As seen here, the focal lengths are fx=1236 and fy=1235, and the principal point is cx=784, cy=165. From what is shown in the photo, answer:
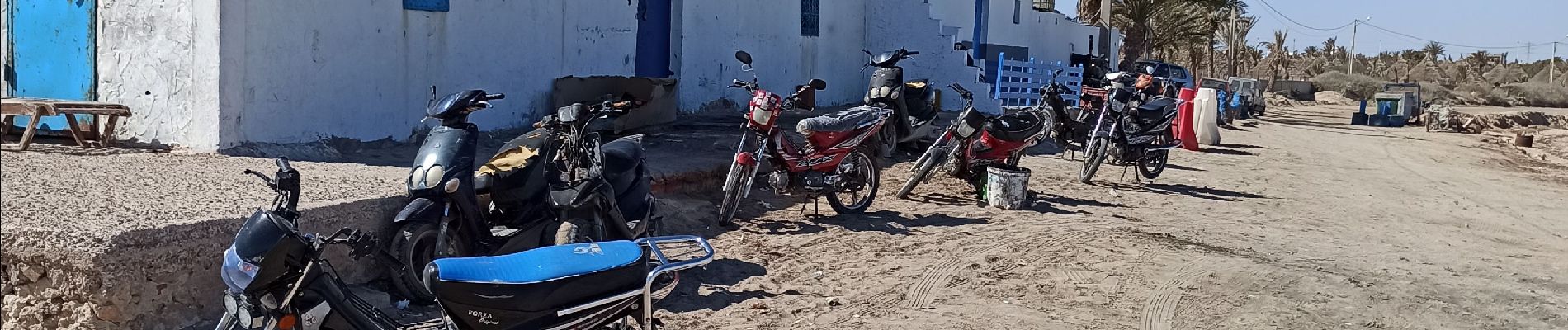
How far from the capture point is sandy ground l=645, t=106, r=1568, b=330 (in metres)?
5.90

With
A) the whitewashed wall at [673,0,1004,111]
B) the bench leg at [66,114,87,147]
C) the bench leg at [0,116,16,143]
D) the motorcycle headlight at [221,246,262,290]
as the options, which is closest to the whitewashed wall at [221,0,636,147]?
the bench leg at [66,114,87,147]

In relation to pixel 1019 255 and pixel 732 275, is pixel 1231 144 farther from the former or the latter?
pixel 732 275

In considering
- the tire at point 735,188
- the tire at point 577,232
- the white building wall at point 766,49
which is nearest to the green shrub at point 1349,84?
the white building wall at point 766,49

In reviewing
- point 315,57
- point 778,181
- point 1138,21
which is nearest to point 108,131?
point 315,57

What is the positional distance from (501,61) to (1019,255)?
5.45m

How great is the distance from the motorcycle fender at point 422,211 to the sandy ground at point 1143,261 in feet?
3.72

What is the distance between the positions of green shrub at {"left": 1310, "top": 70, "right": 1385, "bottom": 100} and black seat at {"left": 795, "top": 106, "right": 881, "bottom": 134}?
42999 millimetres

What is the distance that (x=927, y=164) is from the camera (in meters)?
9.57

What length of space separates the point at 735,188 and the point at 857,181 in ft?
3.40

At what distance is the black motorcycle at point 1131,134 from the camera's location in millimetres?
11371

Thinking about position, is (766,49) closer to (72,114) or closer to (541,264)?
(72,114)

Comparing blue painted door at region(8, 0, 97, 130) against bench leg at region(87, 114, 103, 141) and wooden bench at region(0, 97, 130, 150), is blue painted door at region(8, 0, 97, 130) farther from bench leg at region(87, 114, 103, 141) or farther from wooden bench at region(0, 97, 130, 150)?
bench leg at region(87, 114, 103, 141)

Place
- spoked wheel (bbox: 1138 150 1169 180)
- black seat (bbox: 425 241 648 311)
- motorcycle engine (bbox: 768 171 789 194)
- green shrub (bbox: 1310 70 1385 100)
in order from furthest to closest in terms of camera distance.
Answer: green shrub (bbox: 1310 70 1385 100) → spoked wheel (bbox: 1138 150 1169 180) → motorcycle engine (bbox: 768 171 789 194) → black seat (bbox: 425 241 648 311)

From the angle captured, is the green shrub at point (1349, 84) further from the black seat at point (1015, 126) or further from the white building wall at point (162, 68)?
the white building wall at point (162, 68)
